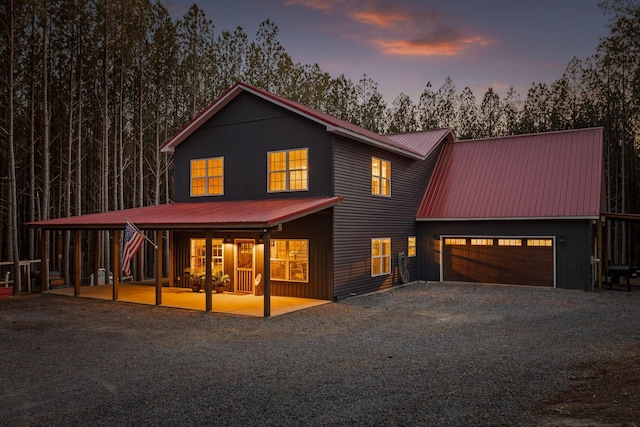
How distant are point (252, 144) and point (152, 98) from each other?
40.1 feet

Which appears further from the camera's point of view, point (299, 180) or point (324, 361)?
point (299, 180)

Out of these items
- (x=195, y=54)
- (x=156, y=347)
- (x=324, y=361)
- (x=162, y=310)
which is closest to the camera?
(x=324, y=361)

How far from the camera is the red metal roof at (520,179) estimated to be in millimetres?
18427

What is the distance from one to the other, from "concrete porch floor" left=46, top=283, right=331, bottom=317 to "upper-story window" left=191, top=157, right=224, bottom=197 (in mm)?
3798

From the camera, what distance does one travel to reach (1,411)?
6027 mm

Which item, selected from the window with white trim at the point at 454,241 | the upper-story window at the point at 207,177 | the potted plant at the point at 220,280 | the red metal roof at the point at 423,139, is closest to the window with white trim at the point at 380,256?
the window with white trim at the point at 454,241

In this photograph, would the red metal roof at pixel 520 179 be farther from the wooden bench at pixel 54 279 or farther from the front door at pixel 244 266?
the wooden bench at pixel 54 279

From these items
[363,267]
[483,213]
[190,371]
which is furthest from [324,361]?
[483,213]

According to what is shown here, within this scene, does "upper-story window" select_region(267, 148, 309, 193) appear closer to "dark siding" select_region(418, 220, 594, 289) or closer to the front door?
the front door

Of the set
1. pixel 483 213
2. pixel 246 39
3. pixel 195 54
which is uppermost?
pixel 246 39

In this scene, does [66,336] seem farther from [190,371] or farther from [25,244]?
[25,244]

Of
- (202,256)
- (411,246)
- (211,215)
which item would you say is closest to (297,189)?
(211,215)

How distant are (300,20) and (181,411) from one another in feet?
60.4

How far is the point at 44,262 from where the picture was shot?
1745 centimetres
